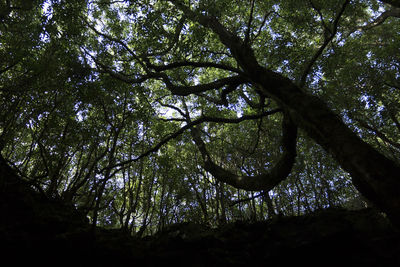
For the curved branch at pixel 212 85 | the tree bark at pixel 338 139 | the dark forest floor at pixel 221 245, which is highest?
the curved branch at pixel 212 85

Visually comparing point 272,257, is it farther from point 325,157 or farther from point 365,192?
point 325,157

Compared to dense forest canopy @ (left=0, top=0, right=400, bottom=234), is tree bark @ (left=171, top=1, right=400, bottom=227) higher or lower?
lower

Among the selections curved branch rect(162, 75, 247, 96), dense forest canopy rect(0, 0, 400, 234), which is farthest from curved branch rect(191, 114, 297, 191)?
curved branch rect(162, 75, 247, 96)

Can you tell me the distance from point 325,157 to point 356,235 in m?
12.2

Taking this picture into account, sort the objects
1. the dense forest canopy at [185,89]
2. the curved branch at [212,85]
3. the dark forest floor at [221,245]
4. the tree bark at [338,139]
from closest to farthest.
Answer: the dark forest floor at [221,245], the tree bark at [338,139], the dense forest canopy at [185,89], the curved branch at [212,85]

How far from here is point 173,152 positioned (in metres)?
13.9

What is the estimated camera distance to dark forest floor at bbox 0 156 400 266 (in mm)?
1958

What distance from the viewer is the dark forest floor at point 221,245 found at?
6.42ft

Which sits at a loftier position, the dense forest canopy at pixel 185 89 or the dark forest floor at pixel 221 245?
the dense forest canopy at pixel 185 89

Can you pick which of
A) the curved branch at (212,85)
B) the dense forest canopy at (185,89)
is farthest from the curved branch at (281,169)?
the curved branch at (212,85)

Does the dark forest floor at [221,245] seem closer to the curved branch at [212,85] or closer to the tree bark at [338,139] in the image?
the tree bark at [338,139]

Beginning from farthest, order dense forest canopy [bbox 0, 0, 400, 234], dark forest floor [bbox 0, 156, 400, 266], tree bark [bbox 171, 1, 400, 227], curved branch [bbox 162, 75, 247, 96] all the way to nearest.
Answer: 1. curved branch [bbox 162, 75, 247, 96]
2. dense forest canopy [bbox 0, 0, 400, 234]
3. tree bark [bbox 171, 1, 400, 227]
4. dark forest floor [bbox 0, 156, 400, 266]

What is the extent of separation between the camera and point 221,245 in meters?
2.42

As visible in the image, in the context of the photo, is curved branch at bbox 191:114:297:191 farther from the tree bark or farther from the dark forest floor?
the dark forest floor
